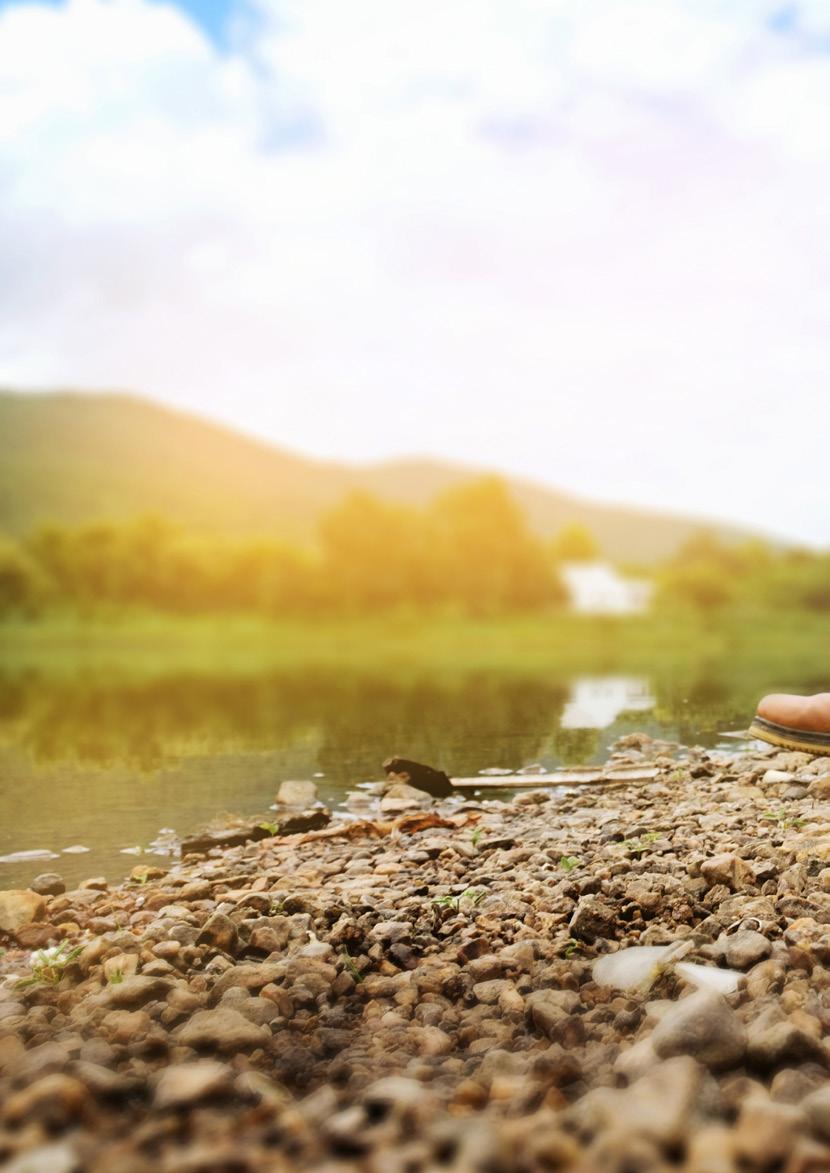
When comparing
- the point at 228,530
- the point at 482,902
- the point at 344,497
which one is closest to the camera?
the point at 482,902

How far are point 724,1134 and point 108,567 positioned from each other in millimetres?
55534

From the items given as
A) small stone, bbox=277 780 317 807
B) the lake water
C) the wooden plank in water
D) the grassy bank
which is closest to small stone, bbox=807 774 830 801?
the wooden plank in water

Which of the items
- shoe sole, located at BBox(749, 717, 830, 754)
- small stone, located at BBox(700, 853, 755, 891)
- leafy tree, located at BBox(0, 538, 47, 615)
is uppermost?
leafy tree, located at BBox(0, 538, 47, 615)

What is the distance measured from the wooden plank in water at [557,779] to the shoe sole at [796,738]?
2.49 m

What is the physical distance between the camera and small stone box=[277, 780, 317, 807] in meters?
9.76

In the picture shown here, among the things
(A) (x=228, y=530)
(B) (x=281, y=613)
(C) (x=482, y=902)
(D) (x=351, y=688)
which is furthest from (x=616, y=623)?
(A) (x=228, y=530)

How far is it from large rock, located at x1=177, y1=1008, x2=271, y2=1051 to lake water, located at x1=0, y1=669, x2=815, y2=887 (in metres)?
3.57

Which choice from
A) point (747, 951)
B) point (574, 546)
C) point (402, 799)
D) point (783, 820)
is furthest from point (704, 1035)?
point (574, 546)

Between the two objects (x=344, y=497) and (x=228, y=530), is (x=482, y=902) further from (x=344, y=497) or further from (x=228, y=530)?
(x=228, y=530)

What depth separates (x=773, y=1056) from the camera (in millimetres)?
3611

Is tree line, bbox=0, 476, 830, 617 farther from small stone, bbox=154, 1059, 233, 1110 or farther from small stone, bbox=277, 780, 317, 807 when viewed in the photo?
small stone, bbox=154, 1059, 233, 1110

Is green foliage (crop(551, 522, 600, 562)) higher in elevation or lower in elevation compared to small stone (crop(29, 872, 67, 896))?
higher

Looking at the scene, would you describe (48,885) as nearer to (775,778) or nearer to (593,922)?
(593,922)

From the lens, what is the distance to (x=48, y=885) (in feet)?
22.5
